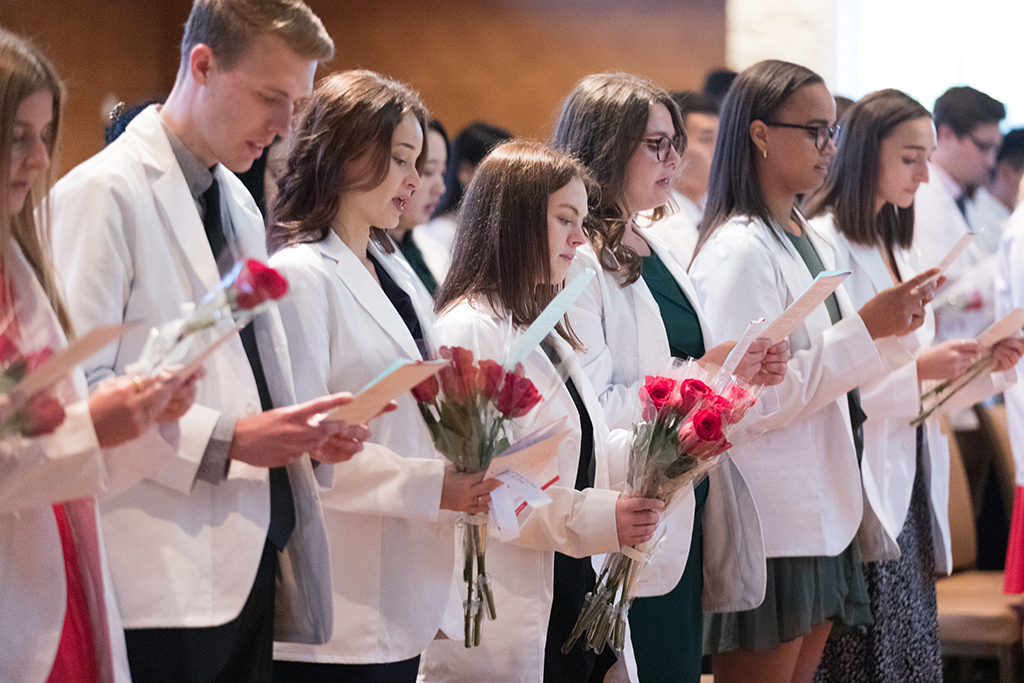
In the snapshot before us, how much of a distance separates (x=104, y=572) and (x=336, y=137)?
0.89m

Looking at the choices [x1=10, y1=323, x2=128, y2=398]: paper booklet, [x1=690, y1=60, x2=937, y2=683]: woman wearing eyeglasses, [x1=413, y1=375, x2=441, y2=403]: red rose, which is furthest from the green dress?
[x1=10, y1=323, x2=128, y2=398]: paper booklet

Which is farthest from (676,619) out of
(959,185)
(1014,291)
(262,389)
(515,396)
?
(959,185)

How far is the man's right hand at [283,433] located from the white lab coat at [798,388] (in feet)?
4.71

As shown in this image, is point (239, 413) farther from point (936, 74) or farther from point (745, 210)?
point (936, 74)

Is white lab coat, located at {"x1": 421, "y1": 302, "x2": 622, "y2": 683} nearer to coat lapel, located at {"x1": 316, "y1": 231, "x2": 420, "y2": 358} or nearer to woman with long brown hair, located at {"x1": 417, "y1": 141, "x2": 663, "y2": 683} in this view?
woman with long brown hair, located at {"x1": 417, "y1": 141, "x2": 663, "y2": 683}

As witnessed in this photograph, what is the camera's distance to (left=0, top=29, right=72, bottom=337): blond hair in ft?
4.91

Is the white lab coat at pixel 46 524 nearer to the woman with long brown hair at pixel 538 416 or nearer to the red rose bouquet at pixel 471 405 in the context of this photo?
the red rose bouquet at pixel 471 405

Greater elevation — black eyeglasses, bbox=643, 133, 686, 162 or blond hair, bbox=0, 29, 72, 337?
black eyeglasses, bbox=643, 133, 686, 162

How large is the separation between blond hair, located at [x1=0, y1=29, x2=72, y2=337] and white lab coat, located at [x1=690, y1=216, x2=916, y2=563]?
173 centimetres

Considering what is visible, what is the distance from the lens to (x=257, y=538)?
1711 mm

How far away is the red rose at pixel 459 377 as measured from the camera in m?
1.89

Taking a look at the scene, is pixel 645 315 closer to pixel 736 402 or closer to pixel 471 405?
pixel 736 402

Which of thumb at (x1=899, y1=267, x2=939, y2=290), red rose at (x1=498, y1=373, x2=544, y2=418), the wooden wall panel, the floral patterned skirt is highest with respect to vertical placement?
the wooden wall panel

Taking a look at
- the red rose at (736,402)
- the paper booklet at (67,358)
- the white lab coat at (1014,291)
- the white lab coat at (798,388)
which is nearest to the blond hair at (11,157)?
the paper booklet at (67,358)
